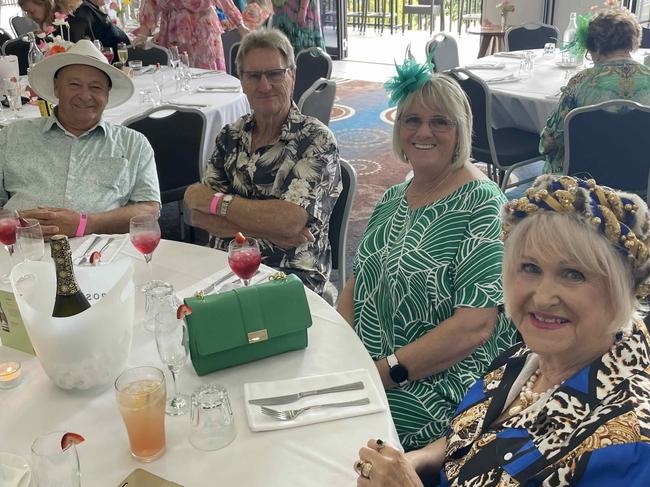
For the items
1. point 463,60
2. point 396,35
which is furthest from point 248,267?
point 396,35

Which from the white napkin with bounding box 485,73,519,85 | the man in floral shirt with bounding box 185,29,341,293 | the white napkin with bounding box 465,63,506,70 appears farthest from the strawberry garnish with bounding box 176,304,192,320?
the white napkin with bounding box 465,63,506,70

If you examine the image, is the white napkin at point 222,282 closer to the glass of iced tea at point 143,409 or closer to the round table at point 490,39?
the glass of iced tea at point 143,409

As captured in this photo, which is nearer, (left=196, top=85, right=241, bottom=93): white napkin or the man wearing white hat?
the man wearing white hat

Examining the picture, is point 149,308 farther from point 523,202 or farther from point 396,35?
point 396,35

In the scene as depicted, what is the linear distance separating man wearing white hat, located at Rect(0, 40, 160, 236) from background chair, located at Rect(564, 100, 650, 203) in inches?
83.0

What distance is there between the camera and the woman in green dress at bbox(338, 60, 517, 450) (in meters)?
1.80

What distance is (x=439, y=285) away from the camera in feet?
6.02

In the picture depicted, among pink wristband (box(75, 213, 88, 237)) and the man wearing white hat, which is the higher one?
the man wearing white hat

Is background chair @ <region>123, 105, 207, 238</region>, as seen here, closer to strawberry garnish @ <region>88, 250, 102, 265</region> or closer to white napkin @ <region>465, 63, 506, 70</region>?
strawberry garnish @ <region>88, 250, 102, 265</region>

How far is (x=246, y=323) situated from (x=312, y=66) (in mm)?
3990

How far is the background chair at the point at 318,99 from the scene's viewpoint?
406 cm

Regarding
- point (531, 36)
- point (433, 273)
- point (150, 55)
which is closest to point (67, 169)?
point (433, 273)

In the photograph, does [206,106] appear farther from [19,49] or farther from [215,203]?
[19,49]

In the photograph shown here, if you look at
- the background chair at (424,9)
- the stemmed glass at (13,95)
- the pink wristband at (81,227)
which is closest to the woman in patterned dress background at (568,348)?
the pink wristband at (81,227)
